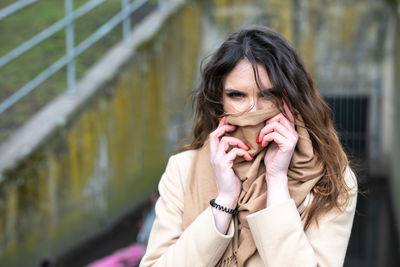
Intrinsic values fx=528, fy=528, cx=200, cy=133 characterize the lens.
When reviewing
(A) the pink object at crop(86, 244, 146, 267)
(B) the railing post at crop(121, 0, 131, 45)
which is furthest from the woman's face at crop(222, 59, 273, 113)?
(B) the railing post at crop(121, 0, 131, 45)

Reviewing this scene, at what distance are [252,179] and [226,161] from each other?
12 cm

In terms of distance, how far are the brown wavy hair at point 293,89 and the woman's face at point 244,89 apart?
0.02m

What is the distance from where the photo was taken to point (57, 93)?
5844 millimetres

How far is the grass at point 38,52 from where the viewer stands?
5527 millimetres

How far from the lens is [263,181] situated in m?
1.81

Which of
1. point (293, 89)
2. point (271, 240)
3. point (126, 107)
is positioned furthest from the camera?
point (126, 107)

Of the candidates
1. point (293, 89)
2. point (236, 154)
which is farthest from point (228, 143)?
point (293, 89)

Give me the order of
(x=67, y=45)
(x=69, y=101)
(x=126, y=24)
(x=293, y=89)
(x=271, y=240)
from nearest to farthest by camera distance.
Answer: (x=271, y=240), (x=293, y=89), (x=69, y=101), (x=67, y=45), (x=126, y=24)

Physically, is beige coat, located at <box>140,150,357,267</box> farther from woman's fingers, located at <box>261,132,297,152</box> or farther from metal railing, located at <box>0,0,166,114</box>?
metal railing, located at <box>0,0,166,114</box>

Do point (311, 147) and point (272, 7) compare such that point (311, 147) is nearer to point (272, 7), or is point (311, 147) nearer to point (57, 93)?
point (57, 93)

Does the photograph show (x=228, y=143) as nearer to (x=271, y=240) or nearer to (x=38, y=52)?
(x=271, y=240)

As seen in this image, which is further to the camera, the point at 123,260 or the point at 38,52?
the point at 38,52

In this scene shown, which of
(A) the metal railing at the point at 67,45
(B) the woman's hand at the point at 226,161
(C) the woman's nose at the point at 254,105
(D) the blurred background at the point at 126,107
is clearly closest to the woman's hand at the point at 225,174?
(B) the woman's hand at the point at 226,161

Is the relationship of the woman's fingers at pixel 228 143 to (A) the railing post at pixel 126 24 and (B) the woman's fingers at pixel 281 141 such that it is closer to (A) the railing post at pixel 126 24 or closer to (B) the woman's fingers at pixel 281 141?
(B) the woman's fingers at pixel 281 141
